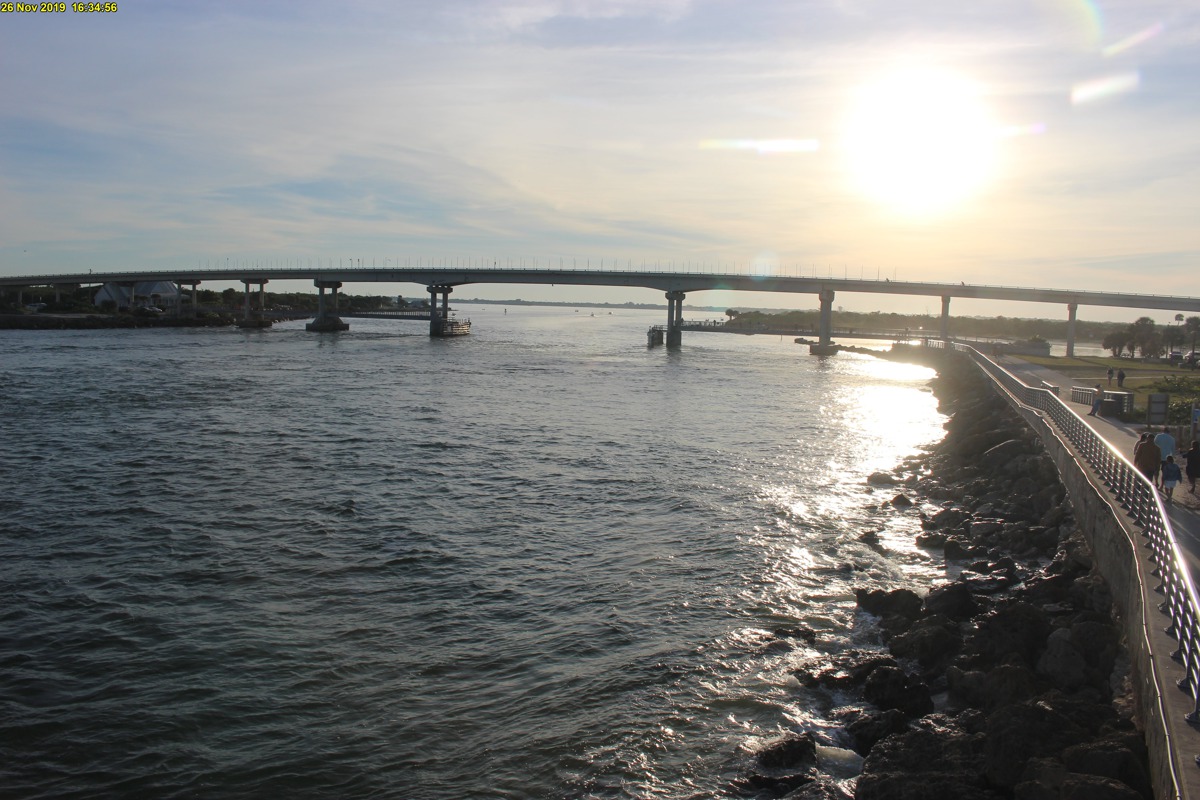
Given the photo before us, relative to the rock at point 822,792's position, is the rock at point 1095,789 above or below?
above

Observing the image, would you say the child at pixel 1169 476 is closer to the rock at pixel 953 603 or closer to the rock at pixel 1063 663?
the rock at pixel 953 603

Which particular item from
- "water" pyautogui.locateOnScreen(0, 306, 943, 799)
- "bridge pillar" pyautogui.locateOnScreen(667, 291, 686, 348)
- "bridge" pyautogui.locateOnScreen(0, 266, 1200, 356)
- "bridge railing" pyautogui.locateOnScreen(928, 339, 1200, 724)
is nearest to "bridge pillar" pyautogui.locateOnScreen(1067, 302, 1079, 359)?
"bridge" pyautogui.locateOnScreen(0, 266, 1200, 356)

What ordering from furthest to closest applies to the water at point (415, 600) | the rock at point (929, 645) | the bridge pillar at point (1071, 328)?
the bridge pillar at point (1071, 328)
the rock at point (929, 645)
the water at point (415, 600)

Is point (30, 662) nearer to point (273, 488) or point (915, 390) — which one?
point (273, 488)

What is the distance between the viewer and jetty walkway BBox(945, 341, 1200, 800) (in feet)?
26.6

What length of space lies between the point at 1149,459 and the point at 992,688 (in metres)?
8.32

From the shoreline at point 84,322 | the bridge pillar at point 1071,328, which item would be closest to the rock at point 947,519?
the bridge pillar at point 1071,328

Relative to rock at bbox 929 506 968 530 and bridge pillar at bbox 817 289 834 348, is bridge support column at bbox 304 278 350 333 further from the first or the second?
rock at bbox 929 506 968 530

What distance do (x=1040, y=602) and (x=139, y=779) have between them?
46.5ft

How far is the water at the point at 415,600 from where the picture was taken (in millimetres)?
11062

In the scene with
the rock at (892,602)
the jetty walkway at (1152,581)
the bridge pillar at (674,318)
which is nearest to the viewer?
the jetty walkway at (1152,581)

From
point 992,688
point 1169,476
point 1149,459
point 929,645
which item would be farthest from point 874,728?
point 1149,459

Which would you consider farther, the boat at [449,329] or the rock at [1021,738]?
the boat at [449,329]

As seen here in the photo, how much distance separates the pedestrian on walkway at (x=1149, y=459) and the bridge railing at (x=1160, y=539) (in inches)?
22.7
